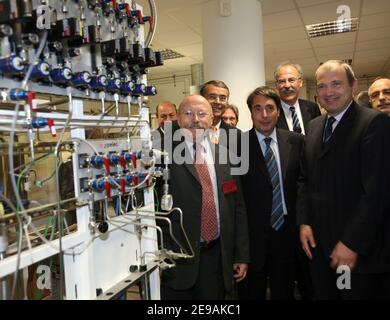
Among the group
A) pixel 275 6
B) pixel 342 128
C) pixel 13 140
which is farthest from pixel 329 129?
pixel 275 6

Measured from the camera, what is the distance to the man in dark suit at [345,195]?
59.7 inches

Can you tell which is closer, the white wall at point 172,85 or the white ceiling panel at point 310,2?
the white ceiling panel at point 310,2

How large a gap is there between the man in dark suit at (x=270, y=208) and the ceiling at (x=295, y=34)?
2195mm

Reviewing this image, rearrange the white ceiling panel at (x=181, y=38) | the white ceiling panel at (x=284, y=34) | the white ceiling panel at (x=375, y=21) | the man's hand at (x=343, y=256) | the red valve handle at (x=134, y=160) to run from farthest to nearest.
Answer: the white ceiling panel at (x=284, y=34) < the white ceiling panel at (x=181, y=38) < the white ceiling panel at (x=375, y=21) < the man's hand at (x=343, y=256) < the red valve handle at (x=134, y=160)

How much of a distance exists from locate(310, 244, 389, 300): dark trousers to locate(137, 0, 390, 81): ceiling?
2.87 metres

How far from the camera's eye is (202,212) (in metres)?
1.70

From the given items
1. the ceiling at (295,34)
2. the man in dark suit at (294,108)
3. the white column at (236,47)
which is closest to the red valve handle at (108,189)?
the man in dark suit at (294,108)

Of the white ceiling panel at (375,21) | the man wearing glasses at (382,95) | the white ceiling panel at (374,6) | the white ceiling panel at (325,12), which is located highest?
the white ceiling panel at (375,21)

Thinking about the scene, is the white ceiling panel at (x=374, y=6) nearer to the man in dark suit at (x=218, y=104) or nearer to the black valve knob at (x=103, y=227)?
the man in dark suit at (x=218, y=104)

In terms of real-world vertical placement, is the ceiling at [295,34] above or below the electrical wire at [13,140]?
above

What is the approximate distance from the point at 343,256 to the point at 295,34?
418cm

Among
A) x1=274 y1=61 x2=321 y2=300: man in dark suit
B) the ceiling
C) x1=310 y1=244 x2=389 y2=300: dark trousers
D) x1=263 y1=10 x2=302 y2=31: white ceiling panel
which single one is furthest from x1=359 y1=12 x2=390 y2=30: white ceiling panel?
x1=310 y1=244 x2=389 y2=300: dark trousers

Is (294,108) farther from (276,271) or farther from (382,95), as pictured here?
(276,271)

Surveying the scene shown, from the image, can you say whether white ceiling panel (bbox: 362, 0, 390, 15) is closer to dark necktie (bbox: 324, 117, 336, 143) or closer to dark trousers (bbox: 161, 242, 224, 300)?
dark necktie (bbox: 324, 117, 336, 143)
